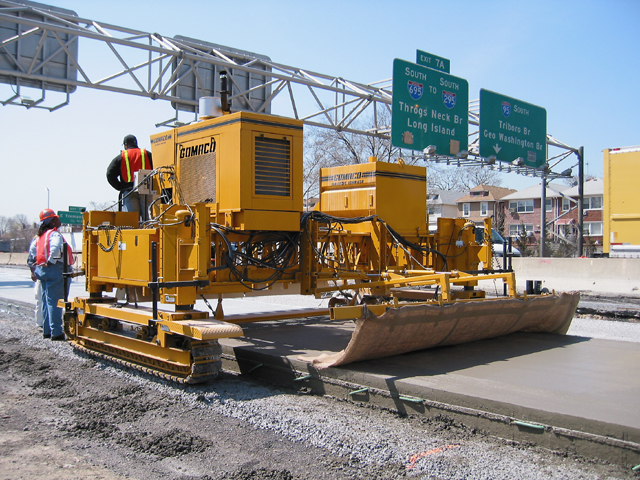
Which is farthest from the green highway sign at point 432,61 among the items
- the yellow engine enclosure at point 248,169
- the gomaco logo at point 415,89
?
the yellow engine enclosure at point 248,169

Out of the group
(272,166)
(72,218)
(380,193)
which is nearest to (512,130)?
(380,193)

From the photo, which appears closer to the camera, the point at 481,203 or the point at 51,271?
the point at 51,271

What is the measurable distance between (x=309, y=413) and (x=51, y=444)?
211 cm

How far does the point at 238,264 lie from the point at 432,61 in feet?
42.3

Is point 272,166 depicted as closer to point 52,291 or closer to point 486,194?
point 52,291

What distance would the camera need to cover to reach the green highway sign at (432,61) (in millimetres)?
17312

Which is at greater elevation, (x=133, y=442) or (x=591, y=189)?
(x=591, y=189)

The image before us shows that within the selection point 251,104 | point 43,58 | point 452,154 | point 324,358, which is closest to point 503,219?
point 452,154

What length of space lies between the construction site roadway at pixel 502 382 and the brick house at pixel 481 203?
58422 mm

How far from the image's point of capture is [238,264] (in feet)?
23.3

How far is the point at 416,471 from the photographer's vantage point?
382 centimetres

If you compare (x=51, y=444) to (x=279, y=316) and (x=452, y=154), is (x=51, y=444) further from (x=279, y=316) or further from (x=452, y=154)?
(x=452, y=154)

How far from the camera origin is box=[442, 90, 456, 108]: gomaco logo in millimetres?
18078

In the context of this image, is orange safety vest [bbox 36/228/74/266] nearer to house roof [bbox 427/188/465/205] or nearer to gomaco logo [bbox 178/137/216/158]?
gomaco logo [bbox 178/137/216/158]
